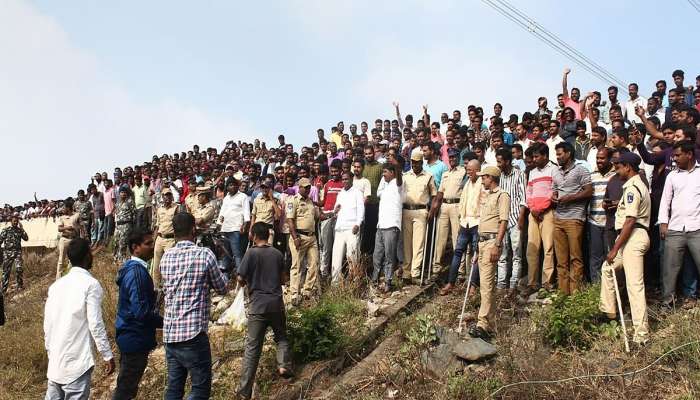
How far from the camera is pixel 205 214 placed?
410 inches

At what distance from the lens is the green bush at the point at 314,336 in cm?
688

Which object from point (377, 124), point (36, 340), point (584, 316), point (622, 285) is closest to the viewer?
point (584, 316)

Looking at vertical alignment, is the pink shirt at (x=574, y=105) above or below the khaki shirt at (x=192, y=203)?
above

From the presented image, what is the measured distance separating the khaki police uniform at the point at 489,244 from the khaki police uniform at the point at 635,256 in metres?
1.20

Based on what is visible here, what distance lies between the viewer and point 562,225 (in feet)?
23.6

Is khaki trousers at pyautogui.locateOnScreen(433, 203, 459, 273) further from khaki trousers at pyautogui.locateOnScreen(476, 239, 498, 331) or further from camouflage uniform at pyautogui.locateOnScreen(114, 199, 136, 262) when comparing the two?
camouflage uniform at pyautogui.locateOnScreen(114, 199, 136, 262)

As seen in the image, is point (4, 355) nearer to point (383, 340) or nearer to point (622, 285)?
point (383, 340)

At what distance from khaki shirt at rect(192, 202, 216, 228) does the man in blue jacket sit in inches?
208

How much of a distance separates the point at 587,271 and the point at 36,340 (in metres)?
8.56

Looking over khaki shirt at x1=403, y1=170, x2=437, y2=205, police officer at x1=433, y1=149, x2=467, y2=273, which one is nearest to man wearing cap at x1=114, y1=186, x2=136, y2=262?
khaki shirt at x1=403, y1=170, x2=437, y2=205

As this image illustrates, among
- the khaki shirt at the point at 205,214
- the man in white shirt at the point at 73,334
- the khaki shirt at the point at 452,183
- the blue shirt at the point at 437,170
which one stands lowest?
the man in white shirt at the point at 73,334

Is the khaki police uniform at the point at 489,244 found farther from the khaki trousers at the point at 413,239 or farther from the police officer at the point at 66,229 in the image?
the police officer at the point at 66,229

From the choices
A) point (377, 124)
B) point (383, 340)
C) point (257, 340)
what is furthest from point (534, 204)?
point (377, 124)

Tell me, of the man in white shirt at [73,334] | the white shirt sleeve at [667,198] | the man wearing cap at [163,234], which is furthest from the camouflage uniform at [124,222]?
the white shirt sleeve at [667,198]
